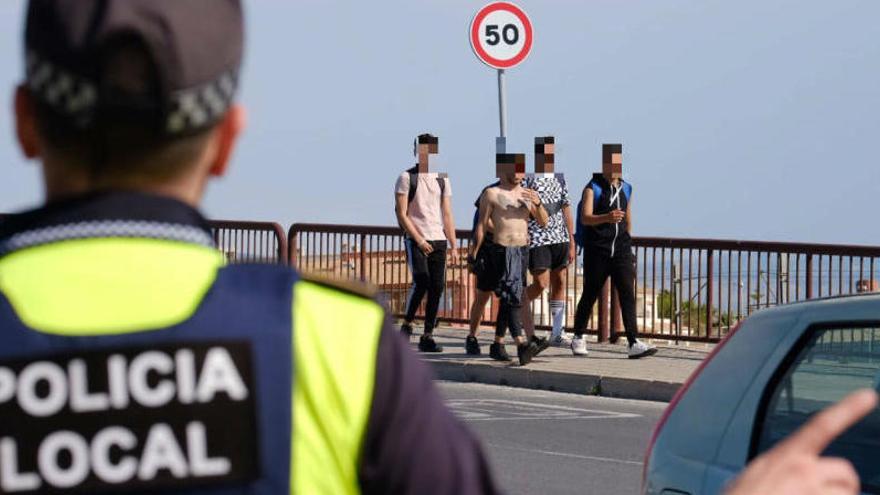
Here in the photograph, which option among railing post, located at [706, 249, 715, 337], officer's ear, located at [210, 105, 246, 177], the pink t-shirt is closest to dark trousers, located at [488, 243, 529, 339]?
the pink t-shirt

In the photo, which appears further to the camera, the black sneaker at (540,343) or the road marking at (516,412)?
the black sneaker at (540,343)

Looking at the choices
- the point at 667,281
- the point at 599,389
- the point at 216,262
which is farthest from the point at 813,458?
the point at 667,281

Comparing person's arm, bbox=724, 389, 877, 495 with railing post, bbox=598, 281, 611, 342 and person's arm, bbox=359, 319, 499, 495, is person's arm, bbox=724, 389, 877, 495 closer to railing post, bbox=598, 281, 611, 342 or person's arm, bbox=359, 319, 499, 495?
person's arm, bbox=359, 319, 499, 495

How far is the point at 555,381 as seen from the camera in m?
14.5

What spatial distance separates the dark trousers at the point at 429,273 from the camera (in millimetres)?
15891

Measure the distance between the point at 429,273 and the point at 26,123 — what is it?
14.3 metres

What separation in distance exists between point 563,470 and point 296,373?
8636mm

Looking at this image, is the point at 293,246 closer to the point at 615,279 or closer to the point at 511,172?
the point at 615,279

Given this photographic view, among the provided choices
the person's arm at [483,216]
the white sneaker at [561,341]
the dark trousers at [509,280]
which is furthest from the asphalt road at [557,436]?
the white sneaker at [561,341]

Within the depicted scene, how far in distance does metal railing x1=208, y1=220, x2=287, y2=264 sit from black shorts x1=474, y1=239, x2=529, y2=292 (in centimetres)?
558

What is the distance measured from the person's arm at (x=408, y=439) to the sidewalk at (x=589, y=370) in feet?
39.3

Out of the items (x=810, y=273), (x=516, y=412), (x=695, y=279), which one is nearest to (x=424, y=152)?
(x=695, y=279)

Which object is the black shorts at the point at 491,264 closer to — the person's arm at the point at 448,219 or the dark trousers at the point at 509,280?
the dark trousers at the point at 509,280

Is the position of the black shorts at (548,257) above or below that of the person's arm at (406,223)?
below
